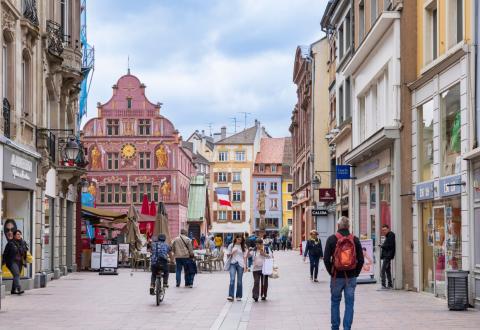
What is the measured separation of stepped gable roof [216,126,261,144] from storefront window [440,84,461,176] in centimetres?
10332

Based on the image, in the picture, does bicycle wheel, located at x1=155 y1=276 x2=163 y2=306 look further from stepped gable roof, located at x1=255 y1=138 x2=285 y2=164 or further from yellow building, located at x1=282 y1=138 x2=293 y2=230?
yellow building, located at x1=282 y1=138 x2=293 y2=230

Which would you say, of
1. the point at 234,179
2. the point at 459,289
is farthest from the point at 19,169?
the point at 234,179

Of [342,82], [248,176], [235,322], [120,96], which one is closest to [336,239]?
[235,322]

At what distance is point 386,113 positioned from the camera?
27000 millimetres

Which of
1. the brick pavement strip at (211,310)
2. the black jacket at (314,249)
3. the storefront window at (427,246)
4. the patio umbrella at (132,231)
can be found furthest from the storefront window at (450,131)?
the patio umbrella at (132,231)

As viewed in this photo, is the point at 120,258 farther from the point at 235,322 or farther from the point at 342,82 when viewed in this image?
the point at 235,322

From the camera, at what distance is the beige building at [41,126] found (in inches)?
935

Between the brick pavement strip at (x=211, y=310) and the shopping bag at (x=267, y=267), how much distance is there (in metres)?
0.69

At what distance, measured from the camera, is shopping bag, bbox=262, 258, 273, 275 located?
21112 mm

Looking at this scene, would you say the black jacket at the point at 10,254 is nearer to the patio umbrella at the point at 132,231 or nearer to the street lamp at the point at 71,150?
the street lamp at the point at 71,150

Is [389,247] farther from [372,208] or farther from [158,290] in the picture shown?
[158,290]

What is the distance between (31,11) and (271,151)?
101m

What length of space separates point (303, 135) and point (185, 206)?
99.2 ft

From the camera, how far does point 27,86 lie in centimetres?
2634
